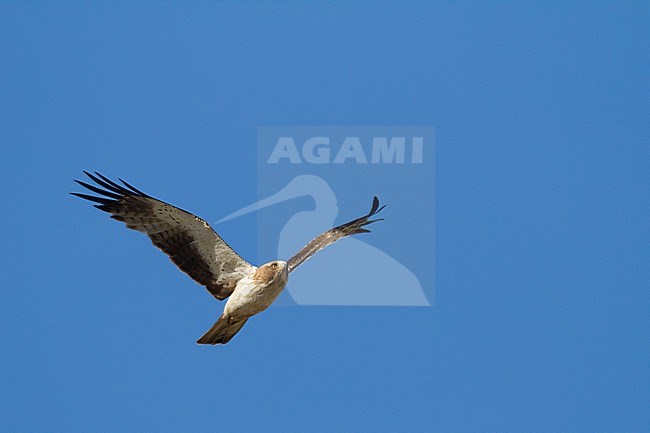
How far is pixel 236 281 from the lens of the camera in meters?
12.8

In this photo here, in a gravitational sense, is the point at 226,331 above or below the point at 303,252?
below

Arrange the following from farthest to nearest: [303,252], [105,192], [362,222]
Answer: [362,222], [303,252], [105,192]

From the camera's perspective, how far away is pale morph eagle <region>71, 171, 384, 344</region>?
40.0 ft

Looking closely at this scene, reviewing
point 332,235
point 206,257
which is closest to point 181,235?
point 206,257

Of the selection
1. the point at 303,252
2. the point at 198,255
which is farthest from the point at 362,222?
the point at 198,255

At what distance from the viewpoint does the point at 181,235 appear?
12.5 metres

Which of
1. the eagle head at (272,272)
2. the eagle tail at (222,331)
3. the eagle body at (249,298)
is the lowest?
the eagle tail at (222,331)

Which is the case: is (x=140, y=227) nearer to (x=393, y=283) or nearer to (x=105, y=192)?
(x=105, y=192)

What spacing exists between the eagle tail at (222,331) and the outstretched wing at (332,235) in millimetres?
829

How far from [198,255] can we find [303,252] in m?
1.15

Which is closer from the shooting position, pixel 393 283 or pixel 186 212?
pixel 186 212

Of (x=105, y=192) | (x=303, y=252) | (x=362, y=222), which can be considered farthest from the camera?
(x=362, y=222)

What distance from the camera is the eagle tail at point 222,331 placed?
12.4m

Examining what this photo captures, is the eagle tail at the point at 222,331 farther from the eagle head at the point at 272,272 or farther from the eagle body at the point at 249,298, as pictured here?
the eagle head at the point at 272,272
